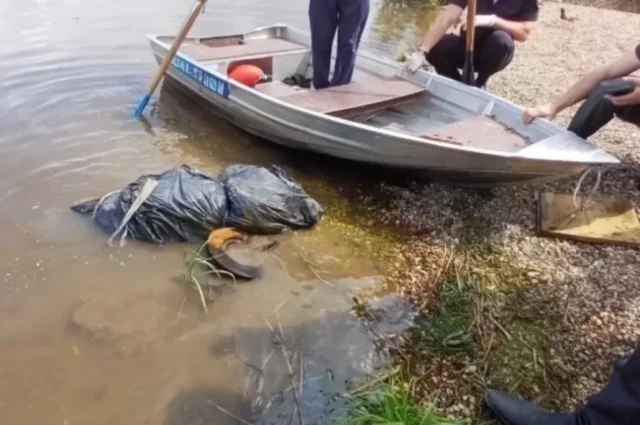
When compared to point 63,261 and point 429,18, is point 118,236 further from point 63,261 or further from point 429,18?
point 429,18

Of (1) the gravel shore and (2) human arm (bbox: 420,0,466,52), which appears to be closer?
(1) the gravel shore

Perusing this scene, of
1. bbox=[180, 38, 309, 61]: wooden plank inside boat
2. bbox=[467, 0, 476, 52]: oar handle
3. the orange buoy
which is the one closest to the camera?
bbox=[467, 0, 476, 52]: oar handle

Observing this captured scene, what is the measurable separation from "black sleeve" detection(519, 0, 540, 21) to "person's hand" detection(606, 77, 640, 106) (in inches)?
65.9

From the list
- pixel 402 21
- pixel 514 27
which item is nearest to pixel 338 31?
pixel 514 27

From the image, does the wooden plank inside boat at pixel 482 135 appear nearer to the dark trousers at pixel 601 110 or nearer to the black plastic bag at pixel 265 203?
the dark trousers at pixel 601 110

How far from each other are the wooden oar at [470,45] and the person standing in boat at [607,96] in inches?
38.2

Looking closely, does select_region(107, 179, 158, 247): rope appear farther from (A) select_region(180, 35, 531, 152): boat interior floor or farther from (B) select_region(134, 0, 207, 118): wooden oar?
(B) select_region(134, 0, 207, 118): wooden oar

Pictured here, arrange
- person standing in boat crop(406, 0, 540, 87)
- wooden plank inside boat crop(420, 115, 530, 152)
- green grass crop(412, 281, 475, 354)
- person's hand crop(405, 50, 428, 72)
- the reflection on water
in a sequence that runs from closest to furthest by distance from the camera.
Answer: green grass crop(412, 281, 475, 354) → wooden plank inside boat crop(420, 115, 530, 152) → person standing in boat crop(406, 0, 540, 87) → person's hand crop(405, 50, 428, 72) → the reflection on water

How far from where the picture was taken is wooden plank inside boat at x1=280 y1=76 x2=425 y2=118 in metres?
4.77

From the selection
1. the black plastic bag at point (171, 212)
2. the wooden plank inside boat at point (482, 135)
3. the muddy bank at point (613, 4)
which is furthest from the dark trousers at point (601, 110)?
the muddy bank at point (613, 4)

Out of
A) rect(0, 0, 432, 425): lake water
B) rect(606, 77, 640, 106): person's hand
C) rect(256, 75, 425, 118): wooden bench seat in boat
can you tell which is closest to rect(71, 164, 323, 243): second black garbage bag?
rect(0, 0, 432, 425): lake water

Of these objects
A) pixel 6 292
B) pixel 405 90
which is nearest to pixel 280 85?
pixel 405 90

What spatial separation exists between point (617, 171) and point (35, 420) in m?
4.24

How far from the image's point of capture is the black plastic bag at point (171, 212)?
3.98 meters
